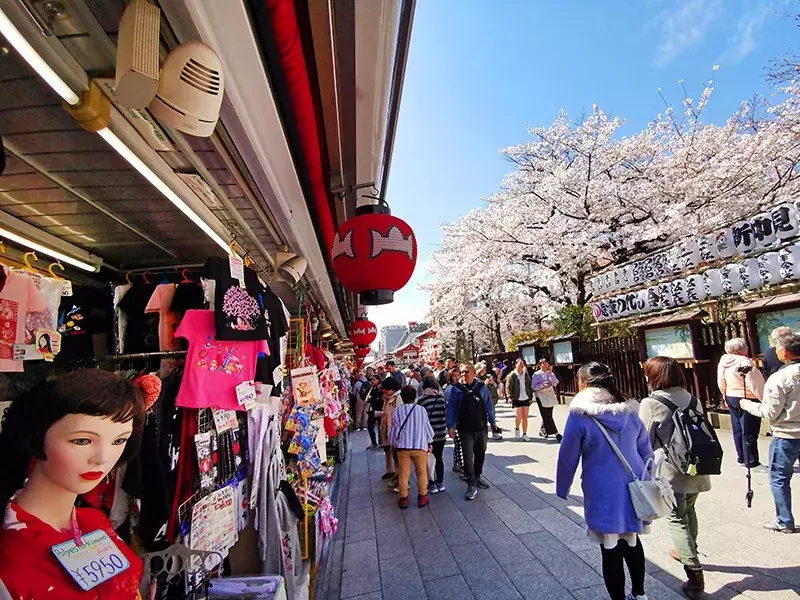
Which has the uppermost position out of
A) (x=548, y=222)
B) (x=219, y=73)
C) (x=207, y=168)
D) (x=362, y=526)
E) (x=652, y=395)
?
(x=548, y=222)

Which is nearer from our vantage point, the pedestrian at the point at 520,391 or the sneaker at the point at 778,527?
the sneaker at the point at 778,527

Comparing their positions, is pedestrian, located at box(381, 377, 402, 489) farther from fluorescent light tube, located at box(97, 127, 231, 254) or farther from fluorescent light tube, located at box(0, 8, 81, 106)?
fluorescent light tube, located at box(0, 8, 81, 106)

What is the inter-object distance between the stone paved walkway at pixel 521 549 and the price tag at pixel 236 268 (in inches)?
118

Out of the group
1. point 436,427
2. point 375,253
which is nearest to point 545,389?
point 436,427

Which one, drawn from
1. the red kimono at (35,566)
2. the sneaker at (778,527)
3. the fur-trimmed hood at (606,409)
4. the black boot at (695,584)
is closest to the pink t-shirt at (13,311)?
the red kimono at (35,566)

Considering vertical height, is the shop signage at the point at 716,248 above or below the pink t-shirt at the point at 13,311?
above

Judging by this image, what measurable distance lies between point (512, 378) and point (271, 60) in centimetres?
853

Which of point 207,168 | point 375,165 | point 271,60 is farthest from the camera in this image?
point 375,165

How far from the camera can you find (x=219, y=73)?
4.76ft

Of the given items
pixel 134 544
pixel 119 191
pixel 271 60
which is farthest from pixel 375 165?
pixel 134 544

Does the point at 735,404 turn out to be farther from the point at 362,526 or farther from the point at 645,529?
the point at 362,526

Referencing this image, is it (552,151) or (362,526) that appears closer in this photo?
(362,526)

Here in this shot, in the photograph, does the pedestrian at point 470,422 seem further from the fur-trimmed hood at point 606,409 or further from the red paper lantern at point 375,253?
the red paper lantern at point 375,253

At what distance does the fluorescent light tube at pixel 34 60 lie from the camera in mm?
1218
